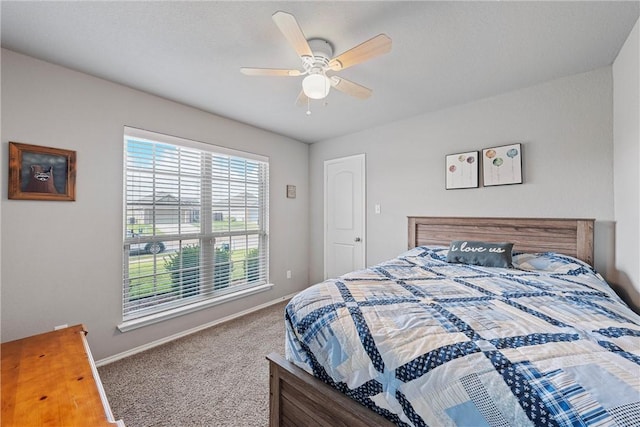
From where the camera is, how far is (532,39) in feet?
5.82

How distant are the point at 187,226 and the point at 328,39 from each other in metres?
2.30

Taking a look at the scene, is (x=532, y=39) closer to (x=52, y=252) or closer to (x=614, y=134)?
(x=614, y=134)

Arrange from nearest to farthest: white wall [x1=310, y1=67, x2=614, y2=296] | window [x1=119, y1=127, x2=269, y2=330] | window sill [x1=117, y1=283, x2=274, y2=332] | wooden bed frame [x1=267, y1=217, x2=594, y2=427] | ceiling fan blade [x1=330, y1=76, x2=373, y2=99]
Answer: wooden bed frame [x1=267, y1=217, x2=594, y2=427]
ceiling fan blade [x1=330, y1=76, x2=373, y2=99]
white wall [x1=310, y1=67, x2=614, y2=296]
window sill [x1=117, y1=283, x2=274, y2=332]
window [x1=119, y1=127, x2=269, y2=330]

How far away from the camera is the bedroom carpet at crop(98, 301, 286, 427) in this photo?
66.0 inches

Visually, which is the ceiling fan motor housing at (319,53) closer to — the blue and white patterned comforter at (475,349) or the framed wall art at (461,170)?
the blue and white patterned comforter at (475,349)

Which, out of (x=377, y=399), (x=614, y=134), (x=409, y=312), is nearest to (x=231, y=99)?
(x=409, y=312)

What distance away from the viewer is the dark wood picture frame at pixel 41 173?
1880mm

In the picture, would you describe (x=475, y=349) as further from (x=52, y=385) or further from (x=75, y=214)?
(x=75, y=214)

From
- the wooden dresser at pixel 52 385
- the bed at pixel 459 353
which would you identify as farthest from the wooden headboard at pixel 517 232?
the wooden dresser at pixel 52 385

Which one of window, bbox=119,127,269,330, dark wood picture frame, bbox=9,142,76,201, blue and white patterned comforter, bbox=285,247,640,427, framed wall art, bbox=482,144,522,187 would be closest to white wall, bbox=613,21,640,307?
blue and white patterned comforter, bbox=285,247,640,427

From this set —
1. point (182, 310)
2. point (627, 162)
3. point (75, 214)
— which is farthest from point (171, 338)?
point (627, 162)

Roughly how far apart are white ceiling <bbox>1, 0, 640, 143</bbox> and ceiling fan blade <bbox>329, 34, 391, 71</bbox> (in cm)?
22

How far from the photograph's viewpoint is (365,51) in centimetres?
151

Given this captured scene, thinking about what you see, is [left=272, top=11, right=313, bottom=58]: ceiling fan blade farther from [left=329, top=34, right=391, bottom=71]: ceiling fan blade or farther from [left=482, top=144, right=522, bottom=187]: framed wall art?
[left=482, top=144, right=522, bottom=187]: framed wall art
